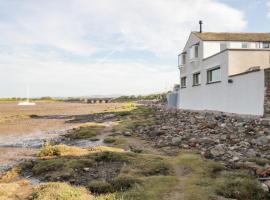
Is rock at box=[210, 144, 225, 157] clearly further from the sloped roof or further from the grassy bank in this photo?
the sloped roof

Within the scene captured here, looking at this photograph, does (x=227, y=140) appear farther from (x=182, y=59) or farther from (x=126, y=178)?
(x=182, y=59)

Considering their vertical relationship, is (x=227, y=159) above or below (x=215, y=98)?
below

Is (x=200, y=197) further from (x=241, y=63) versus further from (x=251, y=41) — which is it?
(x=251, y=41)

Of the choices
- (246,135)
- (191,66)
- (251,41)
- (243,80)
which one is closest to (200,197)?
(246,135)

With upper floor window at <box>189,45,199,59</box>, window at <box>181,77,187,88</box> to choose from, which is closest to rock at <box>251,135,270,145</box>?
upper floor window at <box>189,45,199,59</box>

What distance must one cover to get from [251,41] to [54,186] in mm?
32426

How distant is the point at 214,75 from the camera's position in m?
34.4

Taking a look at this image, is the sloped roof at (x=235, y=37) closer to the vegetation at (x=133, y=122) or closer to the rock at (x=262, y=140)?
the vegetation at (x=133, y=122)

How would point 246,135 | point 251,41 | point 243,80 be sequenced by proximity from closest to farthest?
1. point 246,135
2. point 243,80
3. point 251,41

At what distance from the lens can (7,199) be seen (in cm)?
917

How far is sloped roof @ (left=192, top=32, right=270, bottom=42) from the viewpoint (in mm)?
37991

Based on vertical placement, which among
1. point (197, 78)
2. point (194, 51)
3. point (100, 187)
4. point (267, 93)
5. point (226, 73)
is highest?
point (194, 51)

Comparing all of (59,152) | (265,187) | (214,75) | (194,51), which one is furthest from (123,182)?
(194,51)

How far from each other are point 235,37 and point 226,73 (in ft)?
31.2
